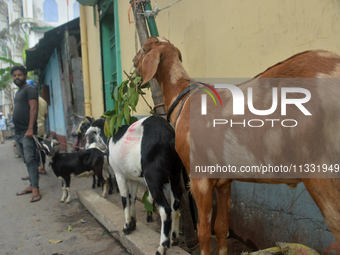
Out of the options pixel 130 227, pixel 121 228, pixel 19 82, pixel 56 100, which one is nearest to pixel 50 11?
pixel 56 100

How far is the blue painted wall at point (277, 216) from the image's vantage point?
2229 mm

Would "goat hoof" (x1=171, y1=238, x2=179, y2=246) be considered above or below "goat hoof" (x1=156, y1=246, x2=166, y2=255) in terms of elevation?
below

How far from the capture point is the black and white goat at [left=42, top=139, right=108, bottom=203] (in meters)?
4.88

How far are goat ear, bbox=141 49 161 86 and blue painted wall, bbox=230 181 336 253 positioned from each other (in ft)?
4.51

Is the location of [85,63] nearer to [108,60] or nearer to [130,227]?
[108,60]

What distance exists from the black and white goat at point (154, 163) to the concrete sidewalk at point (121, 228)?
0.11 m

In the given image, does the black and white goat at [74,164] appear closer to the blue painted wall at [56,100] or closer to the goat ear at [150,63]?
the goat ear at [150,63]

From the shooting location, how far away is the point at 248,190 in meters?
2.86

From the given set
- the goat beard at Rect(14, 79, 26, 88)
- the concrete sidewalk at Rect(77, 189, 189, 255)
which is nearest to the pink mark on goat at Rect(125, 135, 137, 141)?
the concrete sidewalk at Rect(77, 189, 189, 255)

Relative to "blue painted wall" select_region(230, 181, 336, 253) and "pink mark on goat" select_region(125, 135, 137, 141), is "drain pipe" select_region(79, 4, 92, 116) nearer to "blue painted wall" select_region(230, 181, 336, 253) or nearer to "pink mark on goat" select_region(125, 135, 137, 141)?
"pink mark on goat" select_region(125, 135, 137, 141)

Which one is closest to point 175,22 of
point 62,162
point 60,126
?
point 62,162

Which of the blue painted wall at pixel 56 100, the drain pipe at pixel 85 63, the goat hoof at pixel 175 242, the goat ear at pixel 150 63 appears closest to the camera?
the goat ear at pixel 150 63

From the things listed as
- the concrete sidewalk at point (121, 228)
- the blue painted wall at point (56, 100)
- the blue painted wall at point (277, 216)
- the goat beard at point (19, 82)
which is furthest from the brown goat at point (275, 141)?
the blue painted wall at point (56, 100)

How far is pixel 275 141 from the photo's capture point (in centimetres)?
147
